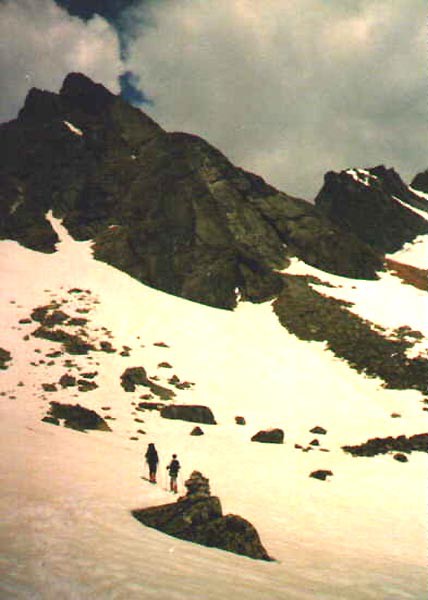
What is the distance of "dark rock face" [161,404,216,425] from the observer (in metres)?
33.0

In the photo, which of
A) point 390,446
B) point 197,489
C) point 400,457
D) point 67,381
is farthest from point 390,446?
point 67,381

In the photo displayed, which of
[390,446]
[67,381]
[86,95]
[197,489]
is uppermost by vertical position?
[86,95]

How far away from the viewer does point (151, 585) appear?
7734 millimetres

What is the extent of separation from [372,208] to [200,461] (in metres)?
95.3

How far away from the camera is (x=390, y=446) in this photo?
2897cm

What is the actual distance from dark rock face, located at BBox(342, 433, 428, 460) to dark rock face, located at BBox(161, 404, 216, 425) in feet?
28.4

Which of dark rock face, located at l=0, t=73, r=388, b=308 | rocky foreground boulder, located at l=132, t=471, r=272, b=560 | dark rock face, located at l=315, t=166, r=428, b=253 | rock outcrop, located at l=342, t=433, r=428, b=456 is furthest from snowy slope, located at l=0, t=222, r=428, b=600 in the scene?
dark rock face, located at l=315, t=166, r=428, b=253

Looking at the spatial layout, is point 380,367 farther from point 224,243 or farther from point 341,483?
point 224,243

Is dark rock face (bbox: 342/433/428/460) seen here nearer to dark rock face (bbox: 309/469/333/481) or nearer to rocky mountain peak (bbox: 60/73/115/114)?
dark rock face (bbox: 309/469/333/481)

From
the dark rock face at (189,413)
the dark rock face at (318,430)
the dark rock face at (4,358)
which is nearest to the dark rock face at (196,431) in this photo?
the dark rock face at (189,413)

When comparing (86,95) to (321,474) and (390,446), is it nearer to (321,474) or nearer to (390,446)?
(390,446)

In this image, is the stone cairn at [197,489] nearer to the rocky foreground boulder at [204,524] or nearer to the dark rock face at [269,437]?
the rocky foreground boulder at [204,524]

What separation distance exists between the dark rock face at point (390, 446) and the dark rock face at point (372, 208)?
7771 cm

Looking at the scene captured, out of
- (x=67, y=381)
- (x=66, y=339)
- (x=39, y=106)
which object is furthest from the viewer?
(x=39, y=106)
